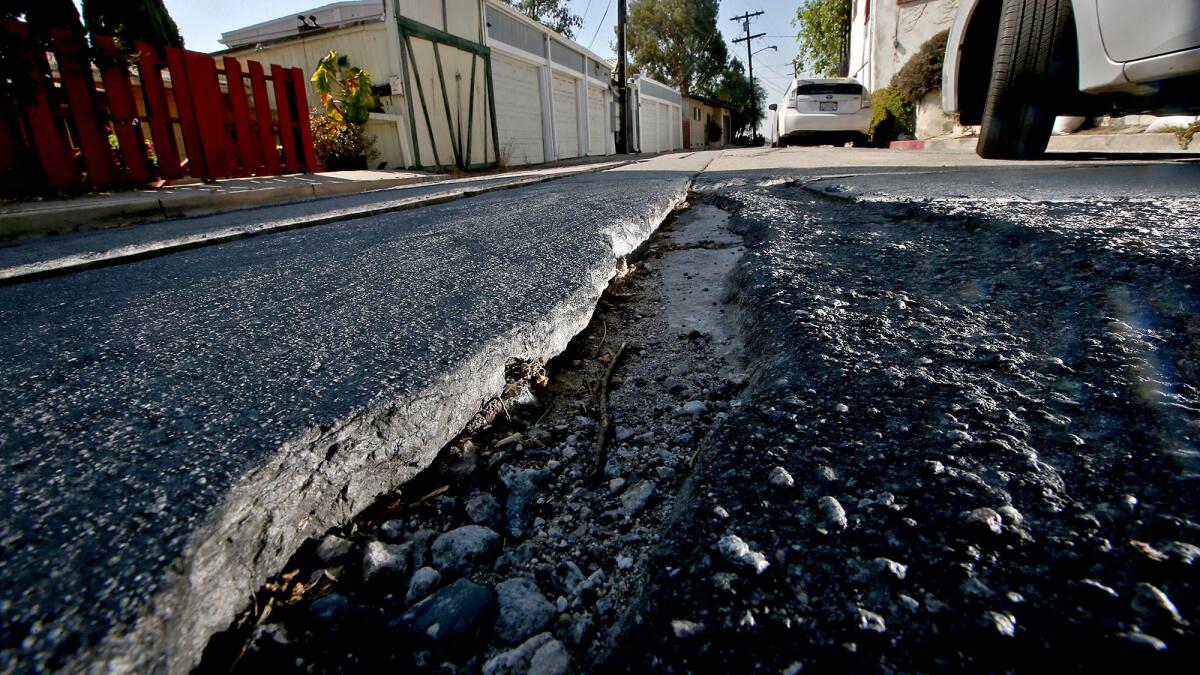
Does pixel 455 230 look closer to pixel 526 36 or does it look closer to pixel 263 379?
pixel 263 379

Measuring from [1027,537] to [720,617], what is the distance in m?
0.28

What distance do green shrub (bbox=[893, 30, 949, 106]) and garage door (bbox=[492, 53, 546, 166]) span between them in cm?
809

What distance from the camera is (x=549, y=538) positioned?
721mm

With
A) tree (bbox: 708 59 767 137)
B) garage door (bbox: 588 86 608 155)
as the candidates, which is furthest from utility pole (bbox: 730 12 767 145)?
garage door (bbox: 588 86 608 155)

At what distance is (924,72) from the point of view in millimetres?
11133

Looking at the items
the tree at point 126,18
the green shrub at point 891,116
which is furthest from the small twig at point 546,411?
the green shrub at point 891,116

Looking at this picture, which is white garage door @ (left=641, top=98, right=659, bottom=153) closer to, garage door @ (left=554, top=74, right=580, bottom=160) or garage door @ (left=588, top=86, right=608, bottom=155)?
garage door @ (left=588, top=86, right=608, bottom=155)

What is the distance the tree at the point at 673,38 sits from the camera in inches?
1510

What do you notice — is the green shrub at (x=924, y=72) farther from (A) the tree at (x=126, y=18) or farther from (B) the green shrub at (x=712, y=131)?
(B) the green shrub at (x=712, y=131)

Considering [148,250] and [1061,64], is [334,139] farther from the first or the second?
[1061,64]

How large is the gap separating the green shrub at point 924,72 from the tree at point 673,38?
28307 millimetres

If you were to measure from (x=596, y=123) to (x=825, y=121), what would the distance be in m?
9.90

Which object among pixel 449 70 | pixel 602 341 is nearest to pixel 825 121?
pixel 449 70

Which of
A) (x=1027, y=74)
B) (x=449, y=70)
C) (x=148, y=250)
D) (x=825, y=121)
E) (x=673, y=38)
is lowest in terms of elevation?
(x=148, y=250)
